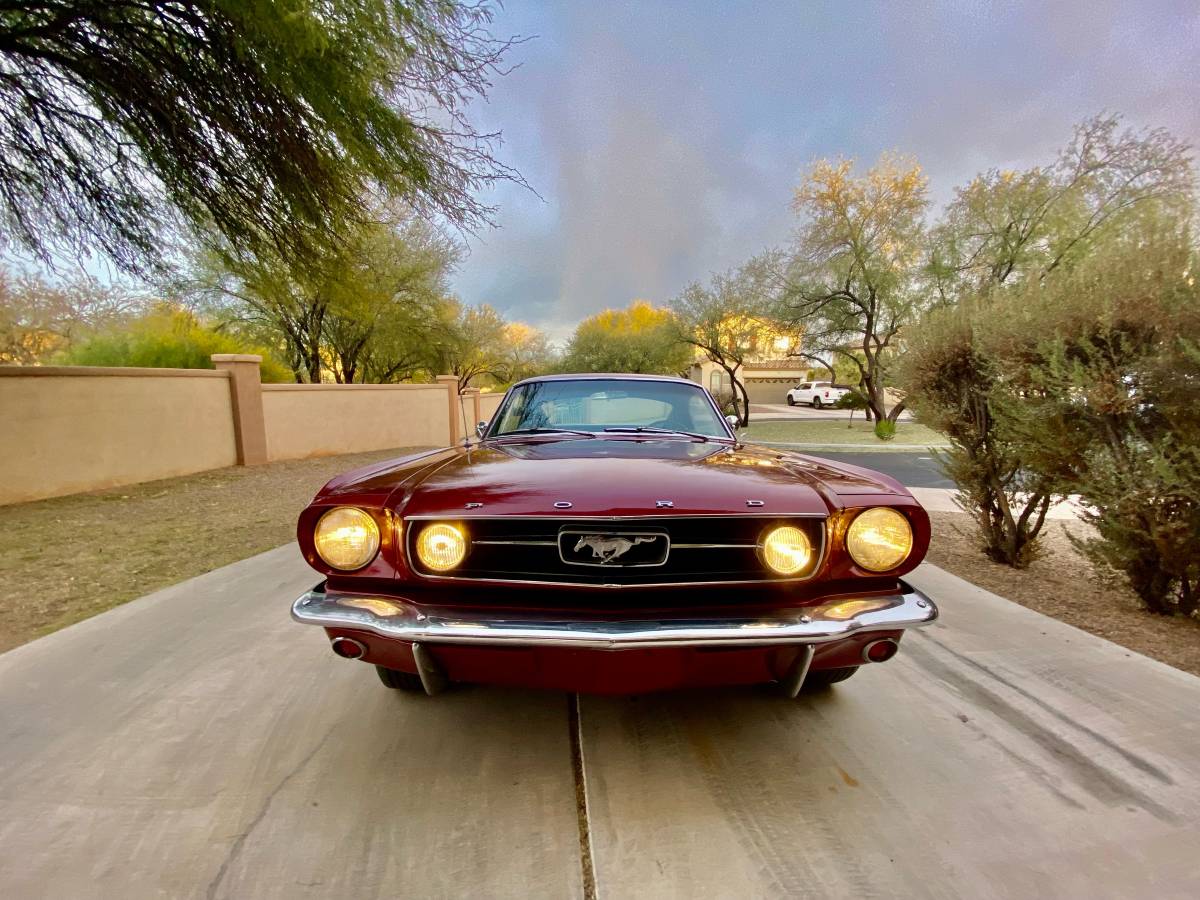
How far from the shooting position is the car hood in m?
1.66

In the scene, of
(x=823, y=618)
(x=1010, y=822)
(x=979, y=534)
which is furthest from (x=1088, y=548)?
(x=823, y=618)

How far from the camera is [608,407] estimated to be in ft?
10.4

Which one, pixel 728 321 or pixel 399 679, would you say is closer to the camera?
pixel 399 679

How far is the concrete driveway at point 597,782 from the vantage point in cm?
149

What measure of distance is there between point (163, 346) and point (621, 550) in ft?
48.5

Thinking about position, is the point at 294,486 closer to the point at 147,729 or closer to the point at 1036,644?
the point at 147,729

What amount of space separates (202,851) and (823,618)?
191 cm

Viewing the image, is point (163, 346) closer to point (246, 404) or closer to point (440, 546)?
point (246, 404)

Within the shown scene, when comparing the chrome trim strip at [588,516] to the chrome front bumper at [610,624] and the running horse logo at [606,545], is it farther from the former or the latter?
the chrome front bumper at [610,624]

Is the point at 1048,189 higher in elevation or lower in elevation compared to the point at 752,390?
higher

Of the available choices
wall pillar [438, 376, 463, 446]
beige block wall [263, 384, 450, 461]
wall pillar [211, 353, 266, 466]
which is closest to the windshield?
wall pillar [211, 353, 266, 466]

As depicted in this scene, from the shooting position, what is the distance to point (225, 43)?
16.0 ft

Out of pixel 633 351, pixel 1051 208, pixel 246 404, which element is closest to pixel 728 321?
pixel 633 351

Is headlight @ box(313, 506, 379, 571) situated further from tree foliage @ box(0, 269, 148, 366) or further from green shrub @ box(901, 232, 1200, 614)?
tree foliage @ box(0, 269, 148, 366)
